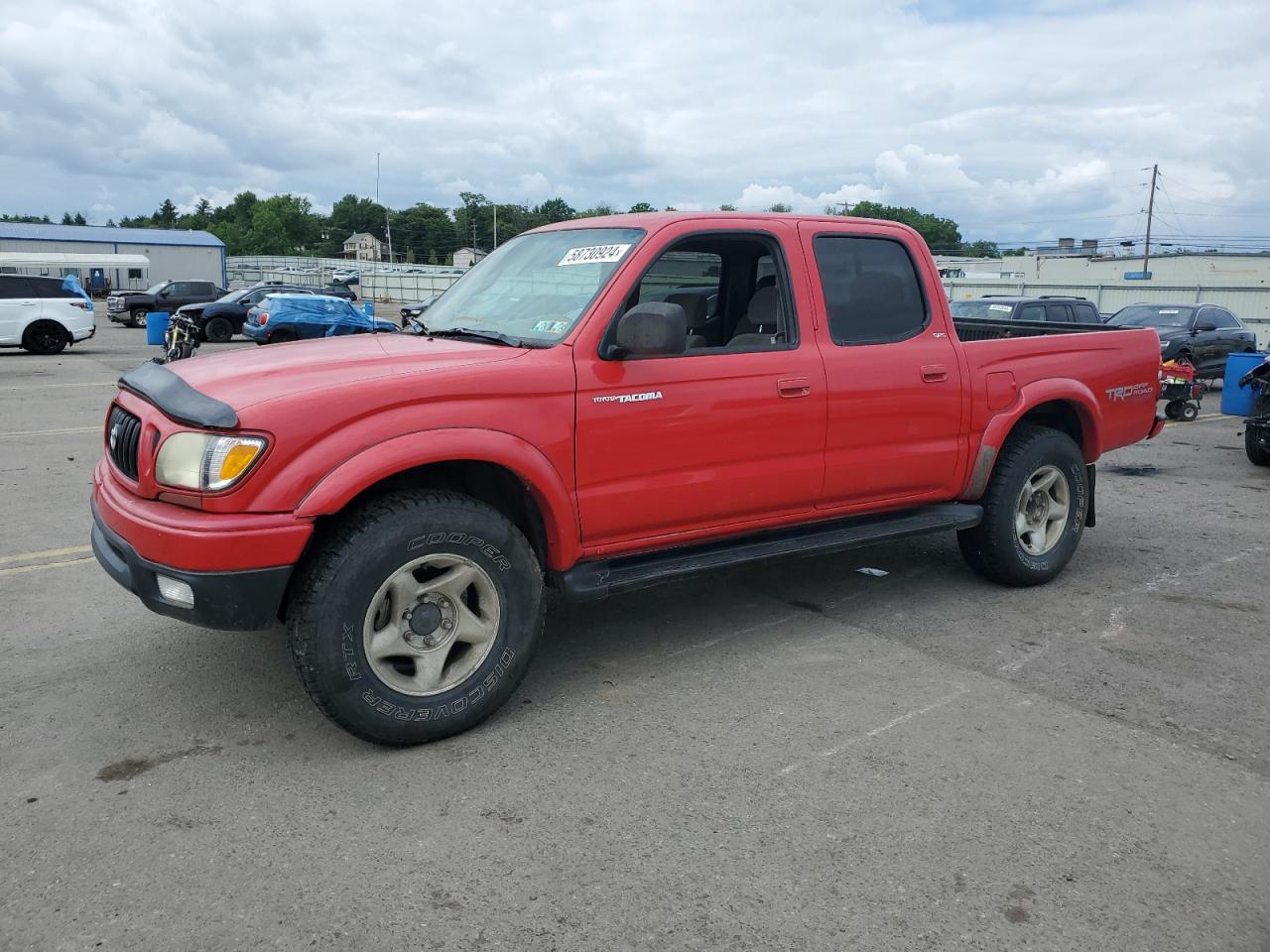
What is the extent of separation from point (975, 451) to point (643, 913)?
3328 mm

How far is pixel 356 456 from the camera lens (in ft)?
11.1

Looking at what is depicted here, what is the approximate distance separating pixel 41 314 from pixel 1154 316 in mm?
22756

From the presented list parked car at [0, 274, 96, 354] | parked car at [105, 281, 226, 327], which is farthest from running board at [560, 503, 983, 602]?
parked car at [105, 281, 226, 327]

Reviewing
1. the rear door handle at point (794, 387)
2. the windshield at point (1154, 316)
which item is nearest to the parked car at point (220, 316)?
the windshield at point (1154, 316)

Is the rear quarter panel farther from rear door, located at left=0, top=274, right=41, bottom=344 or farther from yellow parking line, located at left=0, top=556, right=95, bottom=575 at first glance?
rear door, located at left=0, top=274, right=41, bottom=344

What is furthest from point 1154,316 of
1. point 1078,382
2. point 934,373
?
point 934,373

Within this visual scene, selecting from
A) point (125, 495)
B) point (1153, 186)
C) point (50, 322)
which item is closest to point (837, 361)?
point (125, 495)

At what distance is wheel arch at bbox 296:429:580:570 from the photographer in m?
3.36

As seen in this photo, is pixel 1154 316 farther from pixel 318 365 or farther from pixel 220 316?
pixel 220 316

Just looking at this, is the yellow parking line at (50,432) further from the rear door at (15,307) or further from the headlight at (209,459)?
the rear door at (15,307)

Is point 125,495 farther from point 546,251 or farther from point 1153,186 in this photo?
point 1153,186

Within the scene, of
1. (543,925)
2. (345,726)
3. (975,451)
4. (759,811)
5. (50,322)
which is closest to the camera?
(543,925)

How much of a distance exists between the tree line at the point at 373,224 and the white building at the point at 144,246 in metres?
30.7

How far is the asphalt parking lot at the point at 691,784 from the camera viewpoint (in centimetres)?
268
